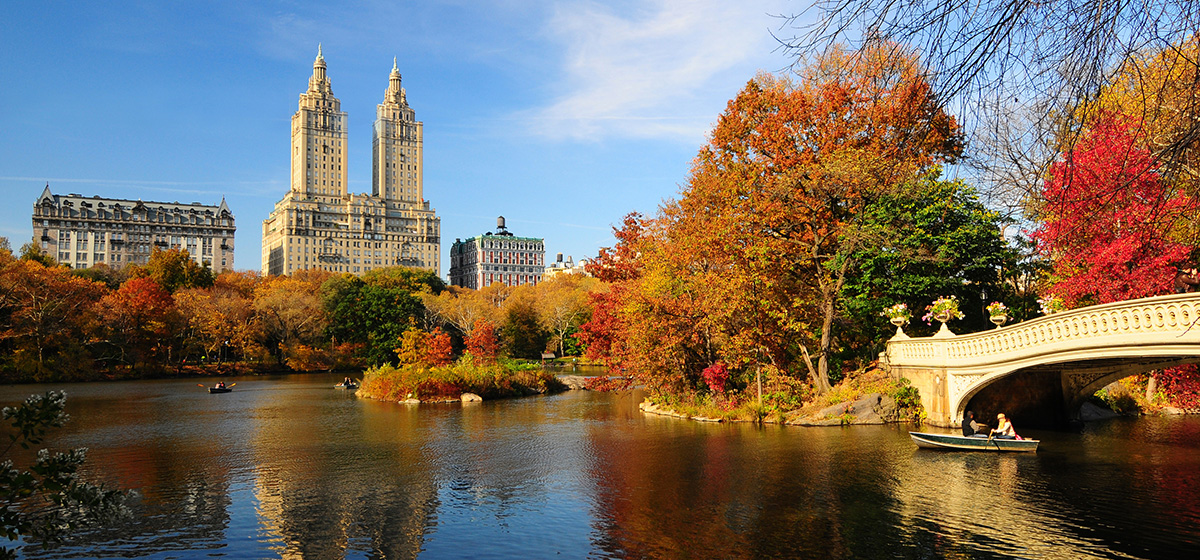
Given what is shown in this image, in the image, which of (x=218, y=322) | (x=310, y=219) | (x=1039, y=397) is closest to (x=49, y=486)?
(x=1039, y=397)

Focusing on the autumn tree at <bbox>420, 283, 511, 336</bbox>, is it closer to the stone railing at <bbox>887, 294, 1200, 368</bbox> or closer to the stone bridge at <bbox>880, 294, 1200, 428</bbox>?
the stone bridge at <bbox>880, 294, 1200, 428</bbox>

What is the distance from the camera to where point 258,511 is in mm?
14539

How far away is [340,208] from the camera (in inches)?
7116

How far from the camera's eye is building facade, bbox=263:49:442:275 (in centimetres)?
17375

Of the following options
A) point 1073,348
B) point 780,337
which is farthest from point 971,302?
point 1073,348

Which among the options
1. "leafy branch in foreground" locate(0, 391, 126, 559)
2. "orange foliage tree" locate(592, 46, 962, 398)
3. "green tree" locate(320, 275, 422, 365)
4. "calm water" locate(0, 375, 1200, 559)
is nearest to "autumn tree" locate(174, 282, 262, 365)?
"green tree" locate(320, 275, 422, 365)

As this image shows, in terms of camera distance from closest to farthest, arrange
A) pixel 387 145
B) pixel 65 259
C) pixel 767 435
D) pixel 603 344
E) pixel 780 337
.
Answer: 1. pixel 767 435
2. pixel 780 337
3. pixel 603 344
4. pixel 65 259
5. pixel 387 145

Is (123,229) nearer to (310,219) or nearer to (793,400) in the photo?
(310,219)

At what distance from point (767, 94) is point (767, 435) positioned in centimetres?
1477

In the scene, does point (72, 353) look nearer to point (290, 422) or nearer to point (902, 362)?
point (290, 422)

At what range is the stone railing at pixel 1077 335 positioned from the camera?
13.9 m

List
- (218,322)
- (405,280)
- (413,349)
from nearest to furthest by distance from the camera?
(413,349) → (218,322) → (405,280)

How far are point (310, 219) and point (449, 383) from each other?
489 feet

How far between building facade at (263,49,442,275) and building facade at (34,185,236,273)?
13955mm
